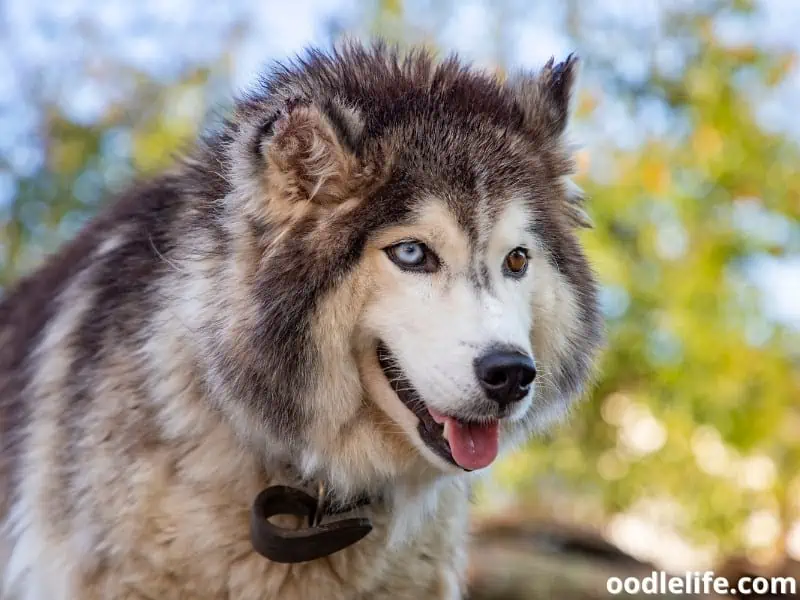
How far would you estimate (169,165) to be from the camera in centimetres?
326

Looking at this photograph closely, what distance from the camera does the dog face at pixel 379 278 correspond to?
7.26ft

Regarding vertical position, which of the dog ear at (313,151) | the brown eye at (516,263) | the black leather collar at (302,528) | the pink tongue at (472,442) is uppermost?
the dog ear at (313,151)

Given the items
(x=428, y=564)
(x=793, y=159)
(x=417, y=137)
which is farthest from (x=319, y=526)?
(x=793, y=159)

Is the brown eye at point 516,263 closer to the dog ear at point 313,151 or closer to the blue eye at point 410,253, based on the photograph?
the blue eye at point 410,253

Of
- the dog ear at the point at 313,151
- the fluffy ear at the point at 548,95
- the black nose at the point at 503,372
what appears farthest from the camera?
the fluffy ear at the point at 548,95

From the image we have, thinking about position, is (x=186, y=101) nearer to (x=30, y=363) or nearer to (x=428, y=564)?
(x=30, y=363)

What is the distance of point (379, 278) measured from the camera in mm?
2283

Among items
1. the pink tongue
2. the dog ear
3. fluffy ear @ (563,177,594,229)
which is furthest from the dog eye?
fluffy ear @ (563,177,594,229)

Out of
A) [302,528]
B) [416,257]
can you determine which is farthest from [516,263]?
[302,528]

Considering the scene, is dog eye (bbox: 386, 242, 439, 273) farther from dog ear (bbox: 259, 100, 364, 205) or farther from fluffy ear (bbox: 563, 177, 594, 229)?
fluffy ear (bbox: 563, 177, 594, 229)

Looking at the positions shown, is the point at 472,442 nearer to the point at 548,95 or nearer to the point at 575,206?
the point at 575,206

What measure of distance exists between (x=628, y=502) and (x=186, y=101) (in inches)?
226

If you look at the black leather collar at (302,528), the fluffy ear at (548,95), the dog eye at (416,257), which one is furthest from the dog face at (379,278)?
the fluffy ear at (548,95)

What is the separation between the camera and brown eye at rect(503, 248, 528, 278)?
2.40m
